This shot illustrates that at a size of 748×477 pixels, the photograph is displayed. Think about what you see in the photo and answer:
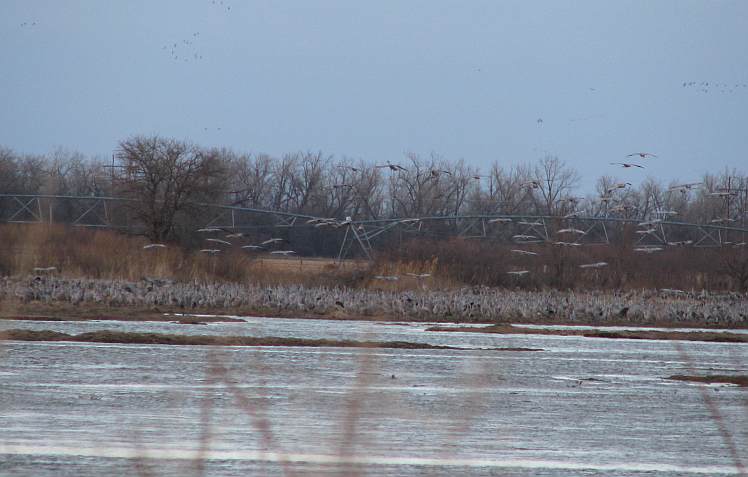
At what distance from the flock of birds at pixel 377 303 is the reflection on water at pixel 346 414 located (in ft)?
37.3

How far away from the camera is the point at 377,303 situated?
3341cm

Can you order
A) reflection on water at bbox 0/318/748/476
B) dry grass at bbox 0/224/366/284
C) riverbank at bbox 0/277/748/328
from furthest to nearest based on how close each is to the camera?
1. dry grass at bbox 0/224/366/284
2. riverbank at bbox 0/277/748/328
3. reflection on water at bbox 0/318/748/476

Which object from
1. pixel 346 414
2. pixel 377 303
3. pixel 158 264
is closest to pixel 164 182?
pixel 158 264

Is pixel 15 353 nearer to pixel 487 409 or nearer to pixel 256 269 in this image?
pixel 487 409

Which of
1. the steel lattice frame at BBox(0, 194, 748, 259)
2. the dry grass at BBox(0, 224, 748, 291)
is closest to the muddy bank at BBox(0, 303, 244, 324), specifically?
the dry grass at BBox(0, 224, 748, 291)

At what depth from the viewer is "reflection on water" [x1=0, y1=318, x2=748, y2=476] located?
9188 millimetres

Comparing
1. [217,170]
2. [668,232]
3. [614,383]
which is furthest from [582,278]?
[614,383]

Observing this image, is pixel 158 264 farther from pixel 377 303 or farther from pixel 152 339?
pixel 152 339

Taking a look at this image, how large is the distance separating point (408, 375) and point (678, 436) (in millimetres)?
5819

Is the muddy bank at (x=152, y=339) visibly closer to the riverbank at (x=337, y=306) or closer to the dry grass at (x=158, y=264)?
the riverbank at (x=337, y=306)

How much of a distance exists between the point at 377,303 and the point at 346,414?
26819 mm

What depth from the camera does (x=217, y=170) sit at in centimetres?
5272

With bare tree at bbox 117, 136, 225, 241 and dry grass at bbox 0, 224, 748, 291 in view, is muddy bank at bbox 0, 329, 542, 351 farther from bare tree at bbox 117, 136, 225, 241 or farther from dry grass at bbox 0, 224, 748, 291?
bare tree at bbox 117, 136, 225, 241

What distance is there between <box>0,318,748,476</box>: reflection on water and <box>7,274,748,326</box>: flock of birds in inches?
448
